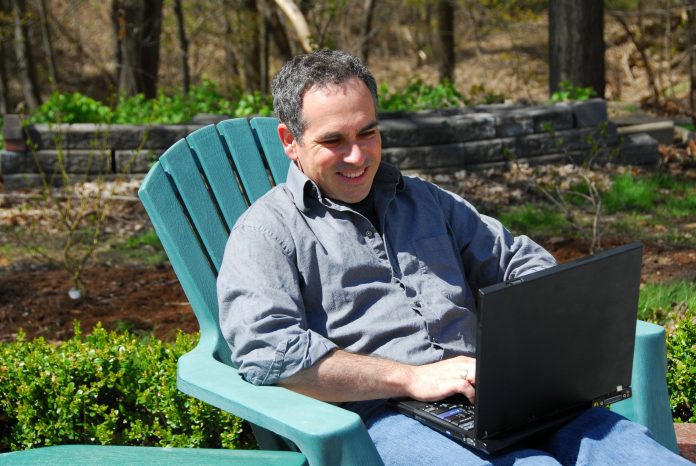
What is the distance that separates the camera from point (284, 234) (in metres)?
2.58

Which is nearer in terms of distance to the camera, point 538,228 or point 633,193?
Result: point 538,228

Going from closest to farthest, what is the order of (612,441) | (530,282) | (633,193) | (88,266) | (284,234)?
(530,282)
(612,441)
(284,234)
(88,266)
(633,193)

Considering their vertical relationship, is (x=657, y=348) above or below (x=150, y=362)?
above

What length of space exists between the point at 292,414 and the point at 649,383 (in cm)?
105

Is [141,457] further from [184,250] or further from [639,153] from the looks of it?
[639,153]

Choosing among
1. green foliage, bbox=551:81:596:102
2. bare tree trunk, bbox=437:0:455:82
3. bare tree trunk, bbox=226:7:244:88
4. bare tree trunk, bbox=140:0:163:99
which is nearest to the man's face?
green foliage, bbox=551:81:596:102

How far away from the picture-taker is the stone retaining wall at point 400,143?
752 cm

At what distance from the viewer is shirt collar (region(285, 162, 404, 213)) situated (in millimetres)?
2652

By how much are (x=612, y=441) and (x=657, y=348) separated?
18.3 inches

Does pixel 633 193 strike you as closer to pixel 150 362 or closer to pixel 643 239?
pixel 643 239

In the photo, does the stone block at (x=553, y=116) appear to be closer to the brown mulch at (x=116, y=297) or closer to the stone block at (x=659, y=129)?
the stone block at (x=659, y=129)

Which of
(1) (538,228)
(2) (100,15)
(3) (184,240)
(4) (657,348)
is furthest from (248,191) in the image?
(2) (100,15)

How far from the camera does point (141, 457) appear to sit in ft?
7.48

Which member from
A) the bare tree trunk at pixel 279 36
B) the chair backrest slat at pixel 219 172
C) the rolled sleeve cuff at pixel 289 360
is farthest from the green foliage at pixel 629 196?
the bare tree trunk at pixel 279 36
